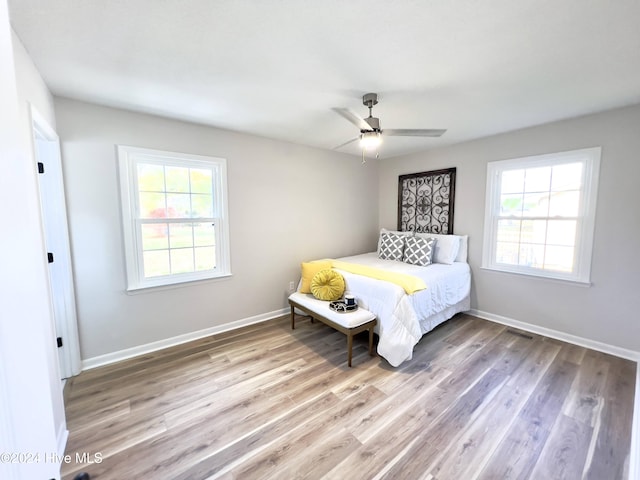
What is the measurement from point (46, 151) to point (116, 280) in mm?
1208

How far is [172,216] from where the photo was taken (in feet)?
9.28

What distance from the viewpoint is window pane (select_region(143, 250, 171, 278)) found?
8.91 feet

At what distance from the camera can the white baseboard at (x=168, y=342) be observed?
2.49 m

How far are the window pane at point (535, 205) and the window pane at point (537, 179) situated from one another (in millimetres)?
69

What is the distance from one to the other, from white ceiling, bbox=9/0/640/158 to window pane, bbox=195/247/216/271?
1429 millimetres

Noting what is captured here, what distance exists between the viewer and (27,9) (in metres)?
1.30

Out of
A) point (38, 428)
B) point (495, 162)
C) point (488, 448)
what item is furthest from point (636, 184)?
point (38, 428)

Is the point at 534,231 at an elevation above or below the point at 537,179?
below

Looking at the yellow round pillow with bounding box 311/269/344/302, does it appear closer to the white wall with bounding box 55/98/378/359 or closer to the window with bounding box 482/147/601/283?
the white wall with bounding box 55/98/378/359

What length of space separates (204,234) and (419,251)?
2.78m

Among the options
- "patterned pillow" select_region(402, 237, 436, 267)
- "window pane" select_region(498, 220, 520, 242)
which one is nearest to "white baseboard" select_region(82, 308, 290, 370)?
"patterned pillow" select_region(402, 237, 436, 267)

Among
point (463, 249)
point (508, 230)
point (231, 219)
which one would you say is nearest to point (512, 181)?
point (508, 230)

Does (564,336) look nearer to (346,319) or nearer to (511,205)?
(511,205)

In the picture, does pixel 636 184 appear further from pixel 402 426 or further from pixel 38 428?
pixel 38 428
